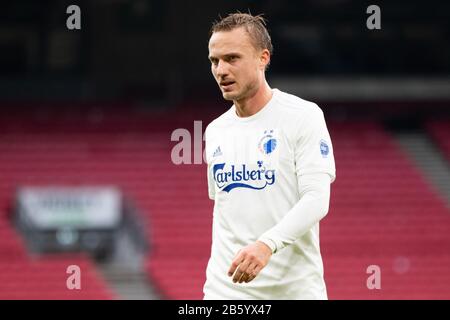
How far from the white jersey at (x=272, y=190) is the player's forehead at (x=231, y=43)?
0.27 m

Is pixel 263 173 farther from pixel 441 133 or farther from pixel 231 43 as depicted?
pixel 441 133

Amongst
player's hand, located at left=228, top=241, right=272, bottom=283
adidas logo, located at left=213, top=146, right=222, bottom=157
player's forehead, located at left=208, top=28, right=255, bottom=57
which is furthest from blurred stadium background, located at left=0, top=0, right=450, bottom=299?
player's hand, located at left=228, top=241, right=272, bottom=283

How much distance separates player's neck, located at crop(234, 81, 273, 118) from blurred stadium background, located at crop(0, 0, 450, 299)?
939cm

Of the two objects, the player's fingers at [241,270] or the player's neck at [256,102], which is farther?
the player's neck at [256,102]

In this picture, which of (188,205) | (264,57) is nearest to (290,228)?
(264,57)

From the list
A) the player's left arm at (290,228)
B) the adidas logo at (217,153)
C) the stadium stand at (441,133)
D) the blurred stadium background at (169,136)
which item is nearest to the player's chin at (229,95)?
the adidas logo at (217,153)

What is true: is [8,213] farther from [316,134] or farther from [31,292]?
[316,134]

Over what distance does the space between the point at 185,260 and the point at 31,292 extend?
1993 mm

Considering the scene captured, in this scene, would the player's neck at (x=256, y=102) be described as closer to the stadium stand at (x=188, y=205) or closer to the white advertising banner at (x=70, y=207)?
the stadium stand at (x=188, y=205)

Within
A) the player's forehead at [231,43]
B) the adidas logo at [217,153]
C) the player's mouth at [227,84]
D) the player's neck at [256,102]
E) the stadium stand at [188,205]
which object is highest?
the player's forehead at [231,43]

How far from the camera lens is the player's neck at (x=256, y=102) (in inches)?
151

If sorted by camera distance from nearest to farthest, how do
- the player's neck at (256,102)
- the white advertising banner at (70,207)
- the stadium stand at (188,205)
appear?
the player's neck at (256,102) → the stadium stand at (188,205) → the white advertising banner at (70,207)

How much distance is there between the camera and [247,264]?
Answer: 11.1ft

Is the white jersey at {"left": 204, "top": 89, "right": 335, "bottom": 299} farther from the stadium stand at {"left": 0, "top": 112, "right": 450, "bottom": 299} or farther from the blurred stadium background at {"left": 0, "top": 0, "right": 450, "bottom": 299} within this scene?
the blurred stadium background at {"left": 0, "top": 0, "right": 450, "bottom": 299}
